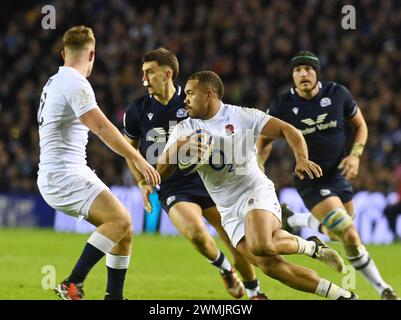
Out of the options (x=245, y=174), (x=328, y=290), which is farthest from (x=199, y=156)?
(x=328, y=290)

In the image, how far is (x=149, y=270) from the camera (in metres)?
11.4

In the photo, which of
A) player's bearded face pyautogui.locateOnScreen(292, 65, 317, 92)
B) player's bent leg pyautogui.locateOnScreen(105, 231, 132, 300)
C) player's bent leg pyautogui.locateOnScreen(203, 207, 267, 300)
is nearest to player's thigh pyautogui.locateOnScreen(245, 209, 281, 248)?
player's bent leg pyautogui.locateOnScreen(105, 231, 132, 300)

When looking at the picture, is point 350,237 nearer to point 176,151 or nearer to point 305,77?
point 305,77

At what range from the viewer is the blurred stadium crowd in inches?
753

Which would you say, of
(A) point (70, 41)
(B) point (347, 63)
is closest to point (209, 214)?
(A) point (70, 41)

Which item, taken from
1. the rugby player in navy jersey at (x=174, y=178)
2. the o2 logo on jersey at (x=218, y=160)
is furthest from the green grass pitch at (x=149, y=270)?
the o2 logo on jersey at (x=218, y=160)

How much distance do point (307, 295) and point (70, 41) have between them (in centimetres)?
363

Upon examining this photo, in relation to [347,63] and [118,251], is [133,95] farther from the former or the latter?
[118,251]

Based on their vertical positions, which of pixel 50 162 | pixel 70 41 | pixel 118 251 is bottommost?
pixel 118 251

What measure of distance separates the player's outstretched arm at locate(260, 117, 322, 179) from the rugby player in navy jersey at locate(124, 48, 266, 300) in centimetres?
Result: 148

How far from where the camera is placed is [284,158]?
18.1 m

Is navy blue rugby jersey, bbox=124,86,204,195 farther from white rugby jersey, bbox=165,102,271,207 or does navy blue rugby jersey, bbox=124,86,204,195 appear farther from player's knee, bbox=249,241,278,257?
player's knee, bbox=249,241,278,257

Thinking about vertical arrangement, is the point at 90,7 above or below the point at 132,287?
above

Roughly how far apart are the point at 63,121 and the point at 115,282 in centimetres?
147
